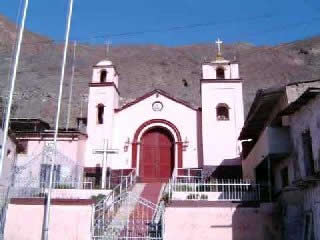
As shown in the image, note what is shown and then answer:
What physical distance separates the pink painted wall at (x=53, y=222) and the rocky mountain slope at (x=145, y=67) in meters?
29.2

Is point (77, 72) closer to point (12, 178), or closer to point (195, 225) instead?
point (12, 178)

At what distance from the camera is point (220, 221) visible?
15.2 m

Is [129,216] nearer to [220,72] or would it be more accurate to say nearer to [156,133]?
[156,133]

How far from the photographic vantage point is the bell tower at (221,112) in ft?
83.1

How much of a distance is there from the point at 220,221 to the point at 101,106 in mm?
14864

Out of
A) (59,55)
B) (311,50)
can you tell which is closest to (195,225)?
(59,55)

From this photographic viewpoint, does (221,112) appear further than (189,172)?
Yes

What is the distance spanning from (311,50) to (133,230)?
7753 centimetres

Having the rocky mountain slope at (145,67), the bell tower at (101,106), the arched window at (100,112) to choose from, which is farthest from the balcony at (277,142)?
the rocky mountain slope at (145,67)

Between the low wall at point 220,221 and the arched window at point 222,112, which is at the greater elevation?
the arched window at point 222,112

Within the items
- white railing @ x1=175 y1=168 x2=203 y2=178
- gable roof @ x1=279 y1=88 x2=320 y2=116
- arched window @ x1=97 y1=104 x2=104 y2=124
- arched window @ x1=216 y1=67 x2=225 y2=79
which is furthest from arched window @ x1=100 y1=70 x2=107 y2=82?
gable roof @ x1=279 y1=88 x2=320 y2=116

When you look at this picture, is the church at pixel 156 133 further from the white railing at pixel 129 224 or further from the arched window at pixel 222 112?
the white railing at pixel 129 224

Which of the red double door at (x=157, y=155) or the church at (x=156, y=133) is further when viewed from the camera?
the red double door at (x=157, y=155)

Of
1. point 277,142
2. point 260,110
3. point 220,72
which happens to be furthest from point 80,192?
point 220,72
